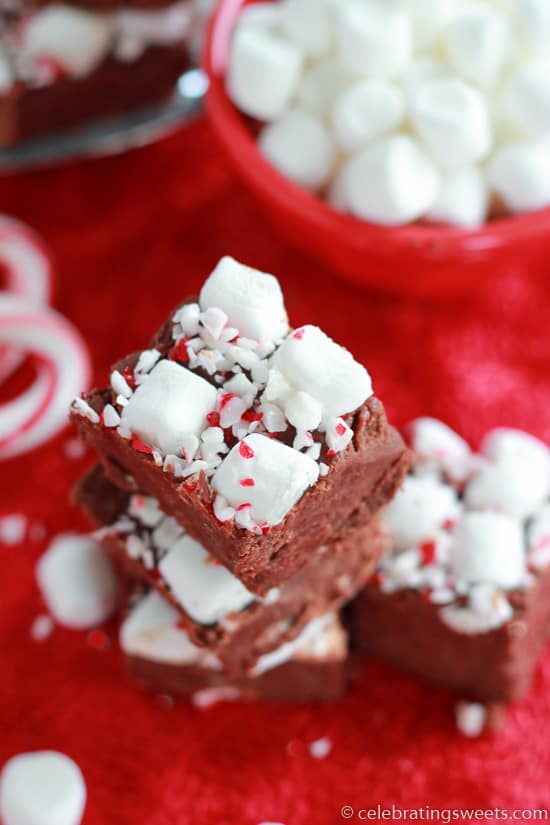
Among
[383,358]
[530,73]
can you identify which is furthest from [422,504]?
[530,73]

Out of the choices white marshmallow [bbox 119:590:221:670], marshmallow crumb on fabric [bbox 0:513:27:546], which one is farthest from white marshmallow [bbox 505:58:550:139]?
marshmallow crumb on fabric [bbox 0:513:27:546]

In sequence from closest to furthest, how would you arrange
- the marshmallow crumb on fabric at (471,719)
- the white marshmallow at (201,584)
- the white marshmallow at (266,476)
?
1. the white marshmallow at (266,476)
2. the white marshmallow at (201,584)
3. the marshmallow crumb on fabric at (471,719)

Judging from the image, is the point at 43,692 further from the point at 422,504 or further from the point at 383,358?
the point at 383,358

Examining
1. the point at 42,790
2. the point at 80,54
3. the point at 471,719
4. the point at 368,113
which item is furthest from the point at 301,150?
the point at 42,790

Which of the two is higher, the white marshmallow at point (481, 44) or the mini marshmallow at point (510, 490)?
the white marshmallow at point (481, 44)

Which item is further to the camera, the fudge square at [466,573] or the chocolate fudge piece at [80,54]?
the chocolate fudge piece at [80,54]

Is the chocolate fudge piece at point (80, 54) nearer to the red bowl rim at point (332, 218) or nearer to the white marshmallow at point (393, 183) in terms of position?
the red bowl rim at point (332, 218)

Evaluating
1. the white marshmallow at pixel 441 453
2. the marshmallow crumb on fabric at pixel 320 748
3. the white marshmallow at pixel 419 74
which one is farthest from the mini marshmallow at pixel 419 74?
the marshmallow crumb on fabric at pixel 320 748
